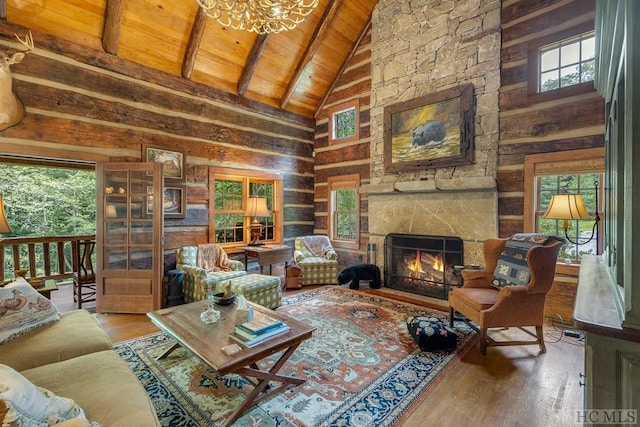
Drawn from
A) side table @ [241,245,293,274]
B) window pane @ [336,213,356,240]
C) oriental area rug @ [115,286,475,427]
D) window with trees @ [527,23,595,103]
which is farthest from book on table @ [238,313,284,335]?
window with trees @ [527,23,595,103]

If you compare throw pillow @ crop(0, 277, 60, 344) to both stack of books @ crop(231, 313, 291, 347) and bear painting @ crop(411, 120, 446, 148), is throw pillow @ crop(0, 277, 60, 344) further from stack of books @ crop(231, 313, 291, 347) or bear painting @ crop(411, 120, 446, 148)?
bear painting @ crop(411, 120, 446, 148)

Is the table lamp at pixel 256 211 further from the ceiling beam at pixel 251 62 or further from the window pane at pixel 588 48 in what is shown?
the window pane at pixel 588 48

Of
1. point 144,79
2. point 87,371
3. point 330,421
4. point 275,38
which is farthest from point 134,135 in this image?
point 330,421

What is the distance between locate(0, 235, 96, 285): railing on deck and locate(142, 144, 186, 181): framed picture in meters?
1.76

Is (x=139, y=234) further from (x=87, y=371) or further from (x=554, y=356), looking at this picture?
(x=554, y=356)

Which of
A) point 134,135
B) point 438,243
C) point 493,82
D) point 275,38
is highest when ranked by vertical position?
point 275,38

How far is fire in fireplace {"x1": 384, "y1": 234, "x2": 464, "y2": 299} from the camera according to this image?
4625mm

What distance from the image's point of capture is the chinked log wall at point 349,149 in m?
5.88

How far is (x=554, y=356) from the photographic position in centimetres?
281

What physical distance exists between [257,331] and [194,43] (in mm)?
4581

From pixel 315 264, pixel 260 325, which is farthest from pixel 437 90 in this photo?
pixel 260 325

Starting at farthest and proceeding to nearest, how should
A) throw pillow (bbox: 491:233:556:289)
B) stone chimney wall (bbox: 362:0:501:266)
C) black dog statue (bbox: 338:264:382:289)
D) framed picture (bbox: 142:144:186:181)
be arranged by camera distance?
1. black dog statue (bbox: 338:264:382:289)
2. framed picture (bbox: 142:144:186:181)
3. stone chimney wall (bbox: 362:0:501:266)
4. throw pillow (bbox: 491:233:556:289)

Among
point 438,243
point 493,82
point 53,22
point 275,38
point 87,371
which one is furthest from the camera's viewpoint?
point 275,38

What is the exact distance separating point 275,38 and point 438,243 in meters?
4.68
